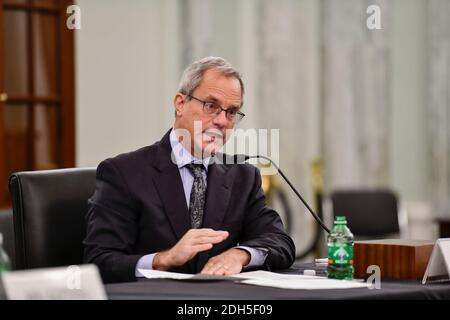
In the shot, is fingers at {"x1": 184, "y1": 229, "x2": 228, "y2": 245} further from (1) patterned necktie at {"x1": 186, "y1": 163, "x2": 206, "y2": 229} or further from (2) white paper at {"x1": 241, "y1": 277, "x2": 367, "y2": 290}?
(1) patterned necktie at {"x1": 186, "y1": 163, "x2": 206, "y2": 229}

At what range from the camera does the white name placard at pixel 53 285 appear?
5.60ft

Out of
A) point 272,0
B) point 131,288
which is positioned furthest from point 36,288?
point 272,0

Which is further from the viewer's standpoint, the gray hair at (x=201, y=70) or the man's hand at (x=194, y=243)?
the gray hair at (x=201, y=70)

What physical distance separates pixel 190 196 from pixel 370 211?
9.65ft

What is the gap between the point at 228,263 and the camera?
244cm

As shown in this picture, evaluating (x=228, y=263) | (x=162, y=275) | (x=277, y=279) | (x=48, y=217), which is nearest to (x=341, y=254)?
(x=277, y=279)

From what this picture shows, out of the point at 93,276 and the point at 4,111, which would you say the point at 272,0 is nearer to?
the point at 4,111

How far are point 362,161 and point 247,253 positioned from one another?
4.05 meters

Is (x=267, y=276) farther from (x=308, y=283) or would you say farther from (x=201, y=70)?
(x=201, y=70)

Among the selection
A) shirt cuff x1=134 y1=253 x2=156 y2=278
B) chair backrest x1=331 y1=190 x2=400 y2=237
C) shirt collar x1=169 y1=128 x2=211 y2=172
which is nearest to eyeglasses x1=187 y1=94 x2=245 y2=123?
shirt collar x1=169 y1=128 x2=211 y2=172

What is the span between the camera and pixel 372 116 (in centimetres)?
648

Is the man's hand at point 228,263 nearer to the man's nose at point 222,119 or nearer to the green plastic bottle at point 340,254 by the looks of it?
the green plastic bottle at point 340,254

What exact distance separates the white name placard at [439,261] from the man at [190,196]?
52cm

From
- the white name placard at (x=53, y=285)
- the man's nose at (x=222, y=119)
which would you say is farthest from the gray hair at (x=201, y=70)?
the white name placard at (x=53, y=285)
